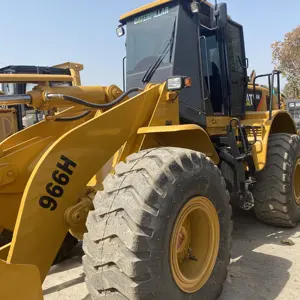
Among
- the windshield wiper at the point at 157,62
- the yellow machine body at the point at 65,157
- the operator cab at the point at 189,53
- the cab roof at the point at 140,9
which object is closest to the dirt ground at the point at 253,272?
the yellow machine body at the point at 65,157

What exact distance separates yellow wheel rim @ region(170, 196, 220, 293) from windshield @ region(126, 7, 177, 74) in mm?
1787

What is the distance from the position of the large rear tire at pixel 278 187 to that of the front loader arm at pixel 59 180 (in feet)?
8.14

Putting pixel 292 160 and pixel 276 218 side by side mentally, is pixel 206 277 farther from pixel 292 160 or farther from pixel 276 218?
pixel 292 160

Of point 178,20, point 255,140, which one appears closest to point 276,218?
point 255,140

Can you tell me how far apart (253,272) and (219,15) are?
2739 mm

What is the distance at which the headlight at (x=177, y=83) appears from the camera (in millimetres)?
3379

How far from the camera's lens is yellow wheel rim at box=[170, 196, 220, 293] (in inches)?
113

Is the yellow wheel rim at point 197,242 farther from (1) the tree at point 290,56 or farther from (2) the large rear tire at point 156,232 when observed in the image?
(1) the tree at point 290,56

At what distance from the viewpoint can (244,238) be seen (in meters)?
4.75

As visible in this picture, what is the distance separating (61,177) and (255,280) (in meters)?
2.09

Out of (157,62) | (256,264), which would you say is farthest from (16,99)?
(256,264)

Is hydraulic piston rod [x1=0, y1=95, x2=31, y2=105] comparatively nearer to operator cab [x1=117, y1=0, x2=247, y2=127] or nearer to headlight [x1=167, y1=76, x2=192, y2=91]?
headlight [x1=167, y1=76, x2=192, y2=91]

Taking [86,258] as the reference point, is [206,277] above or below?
below

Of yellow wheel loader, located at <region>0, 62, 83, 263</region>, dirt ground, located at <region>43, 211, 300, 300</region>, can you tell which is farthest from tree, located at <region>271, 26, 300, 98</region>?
dirt ground, located at <region>43, 211, 300, 300</region>
